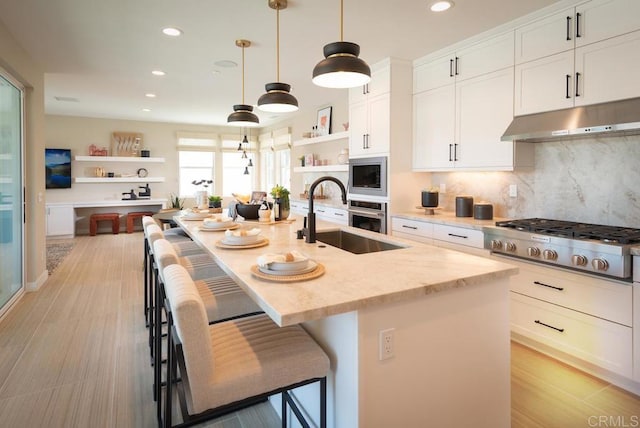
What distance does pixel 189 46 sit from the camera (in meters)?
3.80

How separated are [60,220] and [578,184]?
8971 millimetres

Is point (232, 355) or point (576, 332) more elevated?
point (232, 355)

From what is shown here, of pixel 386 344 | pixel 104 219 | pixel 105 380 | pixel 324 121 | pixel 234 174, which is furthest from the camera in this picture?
pixel 234 174

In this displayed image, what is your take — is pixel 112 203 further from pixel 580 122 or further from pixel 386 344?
pixel 580 122

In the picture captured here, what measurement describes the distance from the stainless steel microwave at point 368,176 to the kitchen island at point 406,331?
246cm

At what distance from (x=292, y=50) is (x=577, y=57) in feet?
8.24

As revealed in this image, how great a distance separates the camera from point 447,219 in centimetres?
359

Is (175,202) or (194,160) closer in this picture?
(175,202)

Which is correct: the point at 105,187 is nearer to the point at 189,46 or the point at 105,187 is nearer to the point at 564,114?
the point at 189,46

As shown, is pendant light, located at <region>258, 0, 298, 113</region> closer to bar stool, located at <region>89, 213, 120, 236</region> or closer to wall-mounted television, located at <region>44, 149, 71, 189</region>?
bar stool, located at <region>89, 213, 120, 236</region>

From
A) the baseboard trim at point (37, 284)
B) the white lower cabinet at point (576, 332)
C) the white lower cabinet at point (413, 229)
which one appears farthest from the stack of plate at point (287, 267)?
the baseboard trim at point (37, 284)

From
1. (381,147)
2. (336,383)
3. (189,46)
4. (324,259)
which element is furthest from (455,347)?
(189,46)

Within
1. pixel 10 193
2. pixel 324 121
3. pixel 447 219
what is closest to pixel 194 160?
pixel 324 121

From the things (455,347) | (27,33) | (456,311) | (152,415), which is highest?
(27,33)
